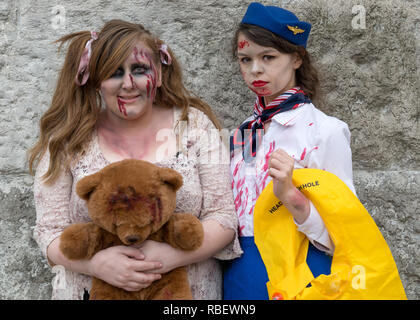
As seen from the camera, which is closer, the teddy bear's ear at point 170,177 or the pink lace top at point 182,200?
the teddy bear's ear at point 170,177

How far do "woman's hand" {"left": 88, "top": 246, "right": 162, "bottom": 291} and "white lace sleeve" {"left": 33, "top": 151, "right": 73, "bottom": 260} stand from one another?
0.25 m

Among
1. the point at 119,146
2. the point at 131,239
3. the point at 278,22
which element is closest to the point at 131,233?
the point at 131,239

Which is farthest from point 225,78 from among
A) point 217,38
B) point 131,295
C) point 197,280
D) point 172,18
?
point 131,295

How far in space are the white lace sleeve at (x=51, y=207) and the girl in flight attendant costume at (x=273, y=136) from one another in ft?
2.24

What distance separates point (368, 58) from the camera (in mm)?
2264

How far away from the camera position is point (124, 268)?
1.62 meters

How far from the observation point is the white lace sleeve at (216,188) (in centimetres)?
184

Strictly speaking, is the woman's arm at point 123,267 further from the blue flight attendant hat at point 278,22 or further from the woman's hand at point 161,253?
the blue flight attendant hat at point 278,22

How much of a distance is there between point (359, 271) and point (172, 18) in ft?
4.94

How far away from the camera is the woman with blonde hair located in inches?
71.5

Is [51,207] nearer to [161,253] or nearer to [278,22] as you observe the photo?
[161,253]

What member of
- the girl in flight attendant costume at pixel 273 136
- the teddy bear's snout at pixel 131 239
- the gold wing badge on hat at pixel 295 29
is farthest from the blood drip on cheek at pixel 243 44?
the teddy bear's snout at pixel 131 239

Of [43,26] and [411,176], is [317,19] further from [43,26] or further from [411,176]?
[43,26]

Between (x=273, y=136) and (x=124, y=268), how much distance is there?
2.52ft
